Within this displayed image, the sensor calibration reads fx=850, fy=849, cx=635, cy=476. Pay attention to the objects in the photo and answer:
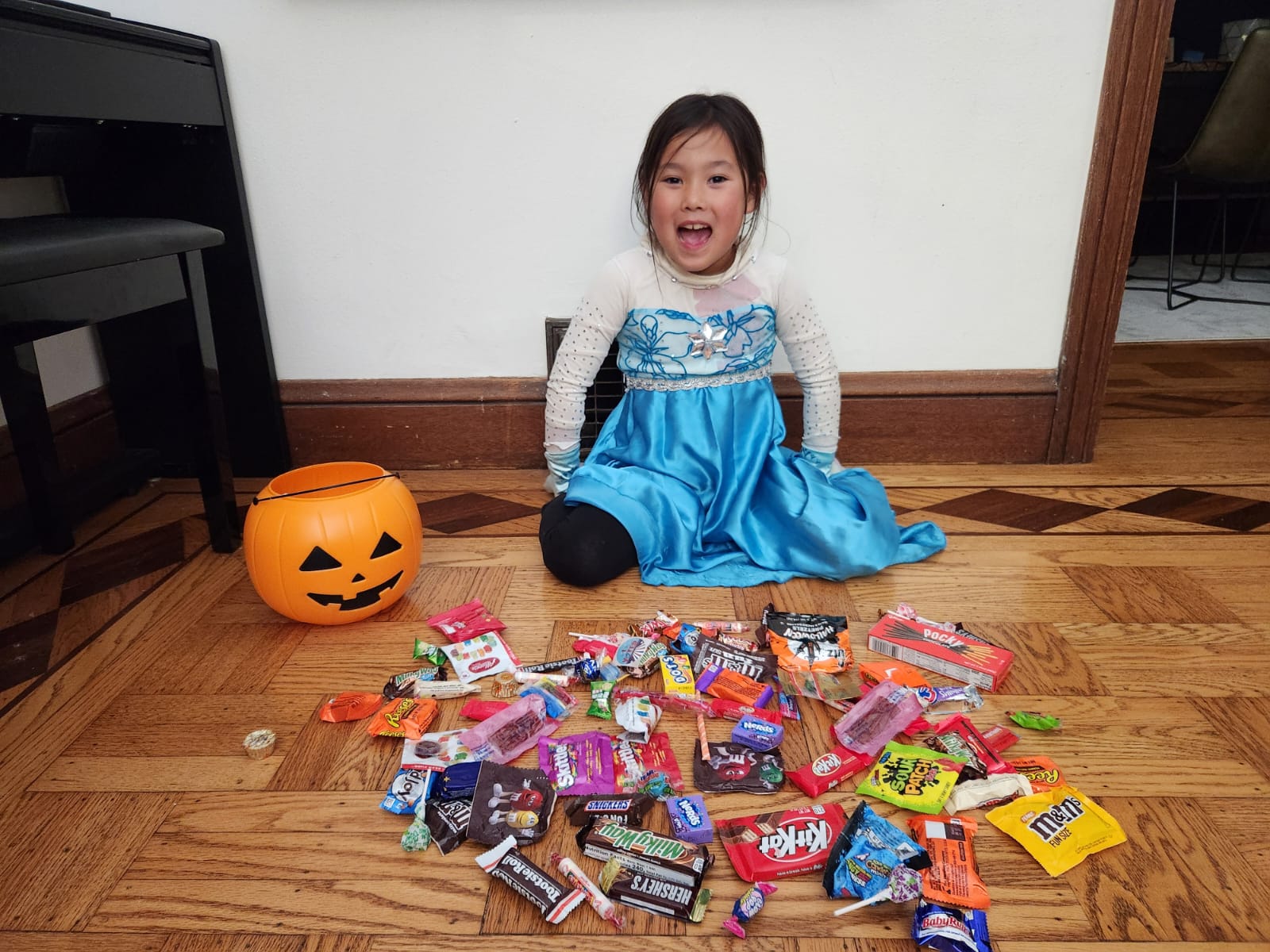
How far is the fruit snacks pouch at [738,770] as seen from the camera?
0.82 meters

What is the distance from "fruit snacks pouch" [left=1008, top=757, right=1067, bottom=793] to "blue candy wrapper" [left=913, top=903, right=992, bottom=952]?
18 centimetres

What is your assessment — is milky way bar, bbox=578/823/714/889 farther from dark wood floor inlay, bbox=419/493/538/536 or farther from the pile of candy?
dark wood floor inlay, bbox=419/493/538/536

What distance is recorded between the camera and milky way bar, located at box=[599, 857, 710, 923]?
69 centimetres

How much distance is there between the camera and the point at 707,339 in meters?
1.33

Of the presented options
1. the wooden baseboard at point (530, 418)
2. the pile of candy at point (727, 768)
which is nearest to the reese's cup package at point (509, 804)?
the pile of candy at point (727, 768)

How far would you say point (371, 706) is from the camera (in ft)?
3.12

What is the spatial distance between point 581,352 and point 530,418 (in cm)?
31

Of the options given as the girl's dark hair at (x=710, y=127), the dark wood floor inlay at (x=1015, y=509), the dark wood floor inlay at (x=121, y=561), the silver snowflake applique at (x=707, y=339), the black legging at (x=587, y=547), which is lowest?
the dark wood floor inlay at (x=1015, y=509)

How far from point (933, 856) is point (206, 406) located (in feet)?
3.73

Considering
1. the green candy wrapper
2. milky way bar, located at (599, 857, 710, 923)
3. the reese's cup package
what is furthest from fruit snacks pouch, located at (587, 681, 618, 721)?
the green candy wrapper

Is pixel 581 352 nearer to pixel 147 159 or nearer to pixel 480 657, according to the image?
pixel 480 657

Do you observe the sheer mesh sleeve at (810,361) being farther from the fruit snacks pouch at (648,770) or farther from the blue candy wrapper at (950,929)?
the blue candy wrapper at (950,929)

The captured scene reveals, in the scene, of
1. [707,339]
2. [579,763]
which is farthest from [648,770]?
[707,339]

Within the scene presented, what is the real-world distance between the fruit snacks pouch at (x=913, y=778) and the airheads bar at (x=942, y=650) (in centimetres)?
16
